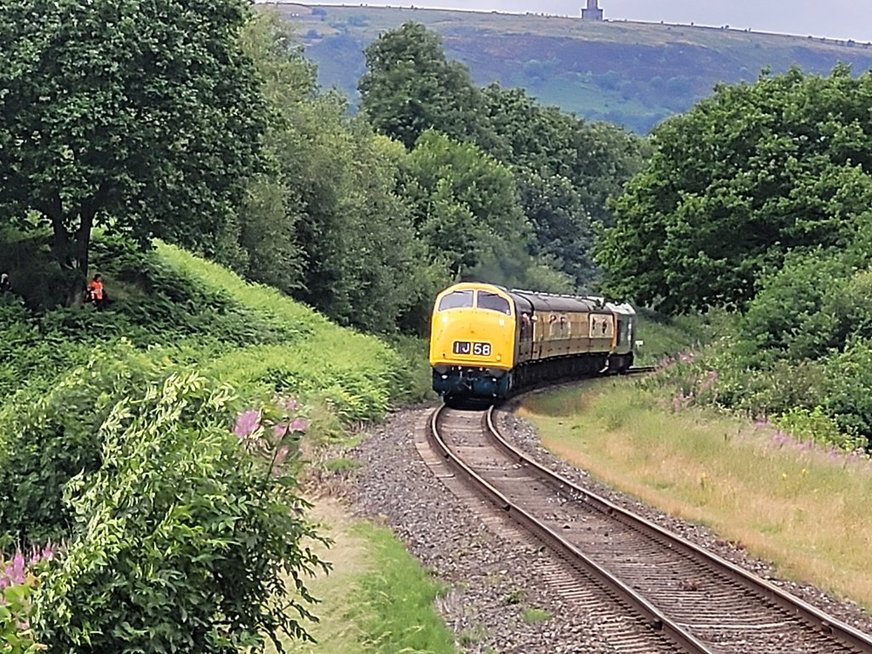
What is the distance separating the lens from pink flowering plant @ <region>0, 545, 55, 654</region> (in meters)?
6.58

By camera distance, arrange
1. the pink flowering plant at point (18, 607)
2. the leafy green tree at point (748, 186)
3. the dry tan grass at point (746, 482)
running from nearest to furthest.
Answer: the pink flowering plant at point (18, 607) → the dry tan grass at point (746, 482) → the leafy green tree at point (748, 186)

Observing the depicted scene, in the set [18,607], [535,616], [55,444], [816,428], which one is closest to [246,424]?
[18,607]

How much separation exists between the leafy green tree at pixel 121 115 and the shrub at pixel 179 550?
Answer: 21440 mm

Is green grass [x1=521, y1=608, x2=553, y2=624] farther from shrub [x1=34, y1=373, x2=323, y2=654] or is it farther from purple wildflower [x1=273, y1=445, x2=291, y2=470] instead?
purple wildflower [x1=273, y1=445, x2=291, y2=470]

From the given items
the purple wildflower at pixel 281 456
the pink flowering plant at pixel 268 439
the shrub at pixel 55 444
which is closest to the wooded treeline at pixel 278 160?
the shrub at pixel 55 444

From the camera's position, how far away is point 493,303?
32.2 metres

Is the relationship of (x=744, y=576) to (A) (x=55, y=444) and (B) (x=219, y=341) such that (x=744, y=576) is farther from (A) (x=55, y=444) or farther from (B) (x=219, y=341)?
(B) (x=219, y=341)

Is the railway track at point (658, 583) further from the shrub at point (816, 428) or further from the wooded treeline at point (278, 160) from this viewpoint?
the wooded treeline at point (278, 160)

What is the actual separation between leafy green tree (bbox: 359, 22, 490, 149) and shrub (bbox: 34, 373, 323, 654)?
74729mm

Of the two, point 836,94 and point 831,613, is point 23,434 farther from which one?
point 836,94

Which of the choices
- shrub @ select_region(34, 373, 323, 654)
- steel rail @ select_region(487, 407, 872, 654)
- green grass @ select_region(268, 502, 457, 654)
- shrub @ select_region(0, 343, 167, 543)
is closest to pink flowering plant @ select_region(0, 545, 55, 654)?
shrub @ select_region(34, 373, 323, 654)

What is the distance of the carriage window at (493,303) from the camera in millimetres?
32031

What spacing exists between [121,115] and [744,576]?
64.8ft

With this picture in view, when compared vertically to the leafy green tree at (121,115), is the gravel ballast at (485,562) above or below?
below
